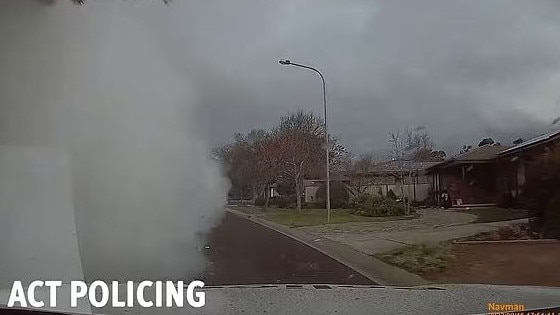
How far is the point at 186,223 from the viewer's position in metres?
5.86

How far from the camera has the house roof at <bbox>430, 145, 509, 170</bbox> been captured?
5672mm

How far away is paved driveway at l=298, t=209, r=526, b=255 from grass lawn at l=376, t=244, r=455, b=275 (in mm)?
61

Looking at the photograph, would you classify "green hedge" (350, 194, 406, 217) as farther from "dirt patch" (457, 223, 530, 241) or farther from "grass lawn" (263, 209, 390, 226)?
"dirt patch" (457, 223, 530, 241)

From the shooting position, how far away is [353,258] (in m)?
5.66

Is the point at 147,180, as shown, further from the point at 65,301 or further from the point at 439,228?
the point at 439,228

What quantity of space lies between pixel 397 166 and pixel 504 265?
→ 3.85 feet

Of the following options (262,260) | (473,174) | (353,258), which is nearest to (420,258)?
(353,258)

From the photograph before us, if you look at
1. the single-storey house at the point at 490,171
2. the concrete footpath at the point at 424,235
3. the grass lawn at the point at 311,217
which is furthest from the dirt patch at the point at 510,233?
the grass lawn at the point at 311,217

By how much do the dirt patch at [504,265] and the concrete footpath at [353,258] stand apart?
0.19 m

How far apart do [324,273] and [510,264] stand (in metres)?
1.44

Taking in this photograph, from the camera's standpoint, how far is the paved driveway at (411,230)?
18.5 feet

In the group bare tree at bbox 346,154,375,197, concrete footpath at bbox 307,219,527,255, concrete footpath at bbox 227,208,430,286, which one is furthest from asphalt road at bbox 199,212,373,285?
bare tree at bbox 346,154,375,197

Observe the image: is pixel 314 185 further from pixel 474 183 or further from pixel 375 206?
pixel 474 183

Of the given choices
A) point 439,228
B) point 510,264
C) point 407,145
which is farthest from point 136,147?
point 510,264
